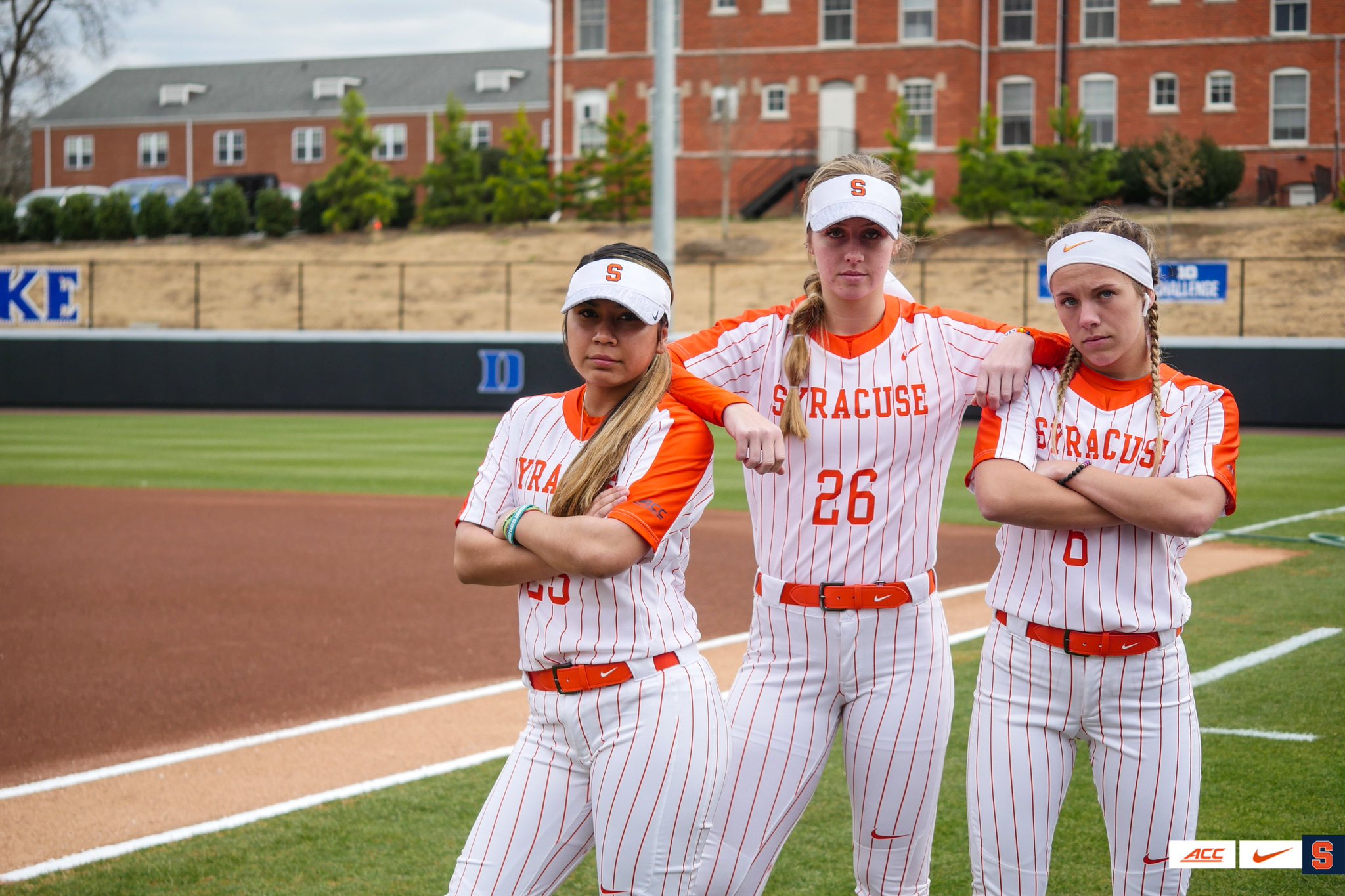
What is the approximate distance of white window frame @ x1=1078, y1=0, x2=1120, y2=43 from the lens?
38188 millimetres

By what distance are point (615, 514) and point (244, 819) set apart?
293cm

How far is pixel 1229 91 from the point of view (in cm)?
3822

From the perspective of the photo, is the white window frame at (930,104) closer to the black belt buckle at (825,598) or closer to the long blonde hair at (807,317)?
the long blonde hair at (807,317)

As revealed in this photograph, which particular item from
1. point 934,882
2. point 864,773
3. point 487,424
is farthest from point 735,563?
point 487,424

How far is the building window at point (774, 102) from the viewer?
131ft

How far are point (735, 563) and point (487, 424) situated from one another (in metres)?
13.2

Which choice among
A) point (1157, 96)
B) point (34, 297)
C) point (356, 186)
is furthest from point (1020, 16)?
point (34, 297)

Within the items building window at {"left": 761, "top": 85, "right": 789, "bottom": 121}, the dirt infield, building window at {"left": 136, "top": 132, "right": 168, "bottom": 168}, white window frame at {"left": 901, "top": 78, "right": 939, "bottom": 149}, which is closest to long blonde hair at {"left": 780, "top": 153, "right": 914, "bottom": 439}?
the dirt infield

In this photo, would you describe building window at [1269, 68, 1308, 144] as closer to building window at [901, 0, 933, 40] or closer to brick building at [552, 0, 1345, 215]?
brick building at [552, 0, 1345, 215]

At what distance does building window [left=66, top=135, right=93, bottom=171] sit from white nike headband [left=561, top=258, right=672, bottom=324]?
69.0m

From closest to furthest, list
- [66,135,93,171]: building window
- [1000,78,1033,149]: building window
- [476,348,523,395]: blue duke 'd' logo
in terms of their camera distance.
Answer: [476,348,523,395]: blue duke 'd' logo, [1000,78,1033,149]: building window, [66,135,93,171]: building window

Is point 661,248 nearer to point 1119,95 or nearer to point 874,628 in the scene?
point 874,628

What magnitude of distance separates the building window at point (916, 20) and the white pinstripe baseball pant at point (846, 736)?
3793 cm

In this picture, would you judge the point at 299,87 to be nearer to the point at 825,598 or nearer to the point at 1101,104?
the point at 1101,104
